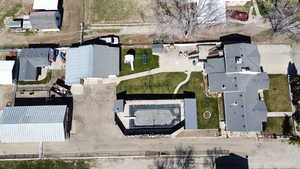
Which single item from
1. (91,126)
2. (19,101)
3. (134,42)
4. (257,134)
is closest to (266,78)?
(257,134)

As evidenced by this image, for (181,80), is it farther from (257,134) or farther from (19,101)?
(19,101)

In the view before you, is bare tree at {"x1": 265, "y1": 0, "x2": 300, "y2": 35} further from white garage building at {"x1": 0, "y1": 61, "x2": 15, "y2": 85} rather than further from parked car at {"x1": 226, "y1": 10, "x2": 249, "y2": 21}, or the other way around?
white garage building at {"x1": 0, "y1": 61, "x2": 15, "y2": 85}

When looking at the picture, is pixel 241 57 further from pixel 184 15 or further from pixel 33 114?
pixel 33 114

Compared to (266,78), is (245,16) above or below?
above

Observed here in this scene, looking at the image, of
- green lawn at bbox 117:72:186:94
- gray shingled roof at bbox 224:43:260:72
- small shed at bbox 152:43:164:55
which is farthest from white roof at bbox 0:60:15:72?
gray shingled roof at bbox 224:43:260:72

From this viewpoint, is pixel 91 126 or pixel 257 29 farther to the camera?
pixel 257 29

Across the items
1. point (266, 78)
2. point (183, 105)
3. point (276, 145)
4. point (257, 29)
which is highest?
point (257, 29)
